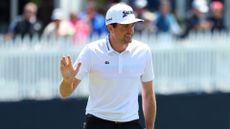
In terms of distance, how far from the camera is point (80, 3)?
16125 millimetres

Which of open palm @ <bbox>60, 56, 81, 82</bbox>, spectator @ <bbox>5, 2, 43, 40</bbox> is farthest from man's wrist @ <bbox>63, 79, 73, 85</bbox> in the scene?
spectator @ <bbox>5, 2, 43, 40</bbox>

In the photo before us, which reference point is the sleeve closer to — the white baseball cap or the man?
the man

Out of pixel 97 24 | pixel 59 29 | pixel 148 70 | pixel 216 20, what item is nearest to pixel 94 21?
pixel 97 24

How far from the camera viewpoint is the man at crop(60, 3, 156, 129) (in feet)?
23.2

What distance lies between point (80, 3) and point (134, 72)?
9127mm

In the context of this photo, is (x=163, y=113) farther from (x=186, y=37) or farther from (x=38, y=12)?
(x=38, y=12)

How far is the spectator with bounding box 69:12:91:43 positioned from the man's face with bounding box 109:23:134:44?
5.81m

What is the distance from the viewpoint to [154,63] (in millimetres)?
12844

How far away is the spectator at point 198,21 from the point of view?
47.4 ft

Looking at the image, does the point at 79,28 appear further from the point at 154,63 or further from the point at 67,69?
the point at 67,69

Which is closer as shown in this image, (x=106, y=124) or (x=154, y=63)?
(x=106, y=124)

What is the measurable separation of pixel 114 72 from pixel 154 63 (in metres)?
5.80

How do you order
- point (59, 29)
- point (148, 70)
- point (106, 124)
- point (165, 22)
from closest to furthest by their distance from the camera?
point (106, 124)
point (148, 70)
point (59, 29)
point (165, 22)

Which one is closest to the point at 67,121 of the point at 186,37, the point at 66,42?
the point at 66,42
